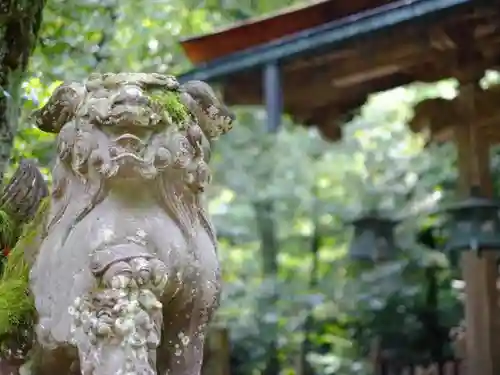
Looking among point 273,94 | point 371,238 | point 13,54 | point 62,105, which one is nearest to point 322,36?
point 273,94

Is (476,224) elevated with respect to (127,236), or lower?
elevated

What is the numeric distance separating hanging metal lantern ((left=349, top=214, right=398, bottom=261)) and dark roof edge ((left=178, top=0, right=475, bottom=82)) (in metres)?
1.20

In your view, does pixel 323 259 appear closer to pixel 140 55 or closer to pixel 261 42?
pixel 140 55

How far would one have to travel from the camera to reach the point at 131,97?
1.31 metres

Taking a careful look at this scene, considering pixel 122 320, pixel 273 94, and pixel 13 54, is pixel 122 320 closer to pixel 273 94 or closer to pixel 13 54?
pixel 13 54

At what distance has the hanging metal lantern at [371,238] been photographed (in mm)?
4539

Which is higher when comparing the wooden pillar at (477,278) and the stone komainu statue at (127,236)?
the wooden pillar at (477,278)

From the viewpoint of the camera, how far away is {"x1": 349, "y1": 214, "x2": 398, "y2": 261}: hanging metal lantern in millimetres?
4539

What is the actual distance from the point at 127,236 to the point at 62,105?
280mm

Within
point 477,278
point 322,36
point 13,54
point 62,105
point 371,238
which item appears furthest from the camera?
point 371,238

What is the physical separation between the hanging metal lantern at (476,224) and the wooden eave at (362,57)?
68 centimetres

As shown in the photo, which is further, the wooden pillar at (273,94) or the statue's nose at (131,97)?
the wooden pillar at (273,94)

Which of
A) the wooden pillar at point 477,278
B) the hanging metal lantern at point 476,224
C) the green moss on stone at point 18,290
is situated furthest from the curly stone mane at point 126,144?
the wooden pillar at point 477,278

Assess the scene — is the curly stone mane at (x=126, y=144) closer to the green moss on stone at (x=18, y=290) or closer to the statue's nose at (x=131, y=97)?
the statue's nose at (x=131, y=97)
